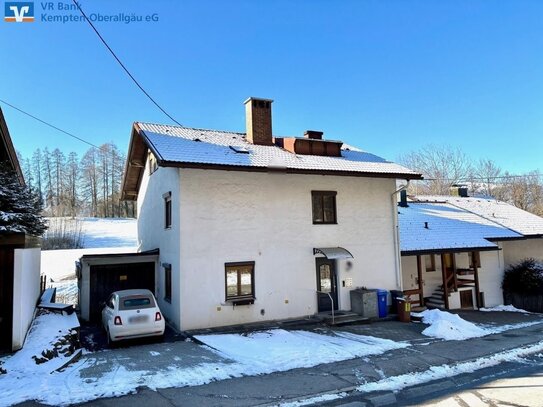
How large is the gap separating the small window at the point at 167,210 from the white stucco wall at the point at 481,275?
11433 millimetres

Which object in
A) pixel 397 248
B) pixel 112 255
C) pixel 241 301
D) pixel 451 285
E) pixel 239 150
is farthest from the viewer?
pixel 451 285

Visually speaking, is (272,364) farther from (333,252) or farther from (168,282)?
(168,282)

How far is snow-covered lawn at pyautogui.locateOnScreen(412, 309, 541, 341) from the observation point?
12.1 m

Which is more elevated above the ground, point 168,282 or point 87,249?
point 87,249

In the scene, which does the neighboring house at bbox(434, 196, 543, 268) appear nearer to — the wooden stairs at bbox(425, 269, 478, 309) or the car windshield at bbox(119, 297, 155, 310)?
the wooden stairs at bbox(425, 269, 478, 309)

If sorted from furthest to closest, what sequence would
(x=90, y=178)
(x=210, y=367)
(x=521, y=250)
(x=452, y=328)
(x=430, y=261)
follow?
(x=90, y=178), (x=521, y=250), (x=430, y=261), (x=452, y=328), (x=210, y=367)

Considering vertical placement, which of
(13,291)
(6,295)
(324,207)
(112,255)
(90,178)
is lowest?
(6,295)

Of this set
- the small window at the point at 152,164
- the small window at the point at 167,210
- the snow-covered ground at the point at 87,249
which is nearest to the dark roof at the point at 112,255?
the small window at the point at 167,210

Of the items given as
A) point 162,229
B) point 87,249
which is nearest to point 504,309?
point 162,229

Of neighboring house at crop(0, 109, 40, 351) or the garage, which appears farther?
the garage

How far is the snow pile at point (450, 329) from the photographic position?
1209 cm

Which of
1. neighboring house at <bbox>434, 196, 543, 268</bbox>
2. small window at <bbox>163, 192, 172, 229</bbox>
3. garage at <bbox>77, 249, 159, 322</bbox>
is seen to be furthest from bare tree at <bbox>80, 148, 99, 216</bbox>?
neighboring house at <bbox>434, 196, 543, 268</bbox>

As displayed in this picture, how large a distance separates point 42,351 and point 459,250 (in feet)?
56.9

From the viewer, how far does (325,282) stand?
14820 millimetres
